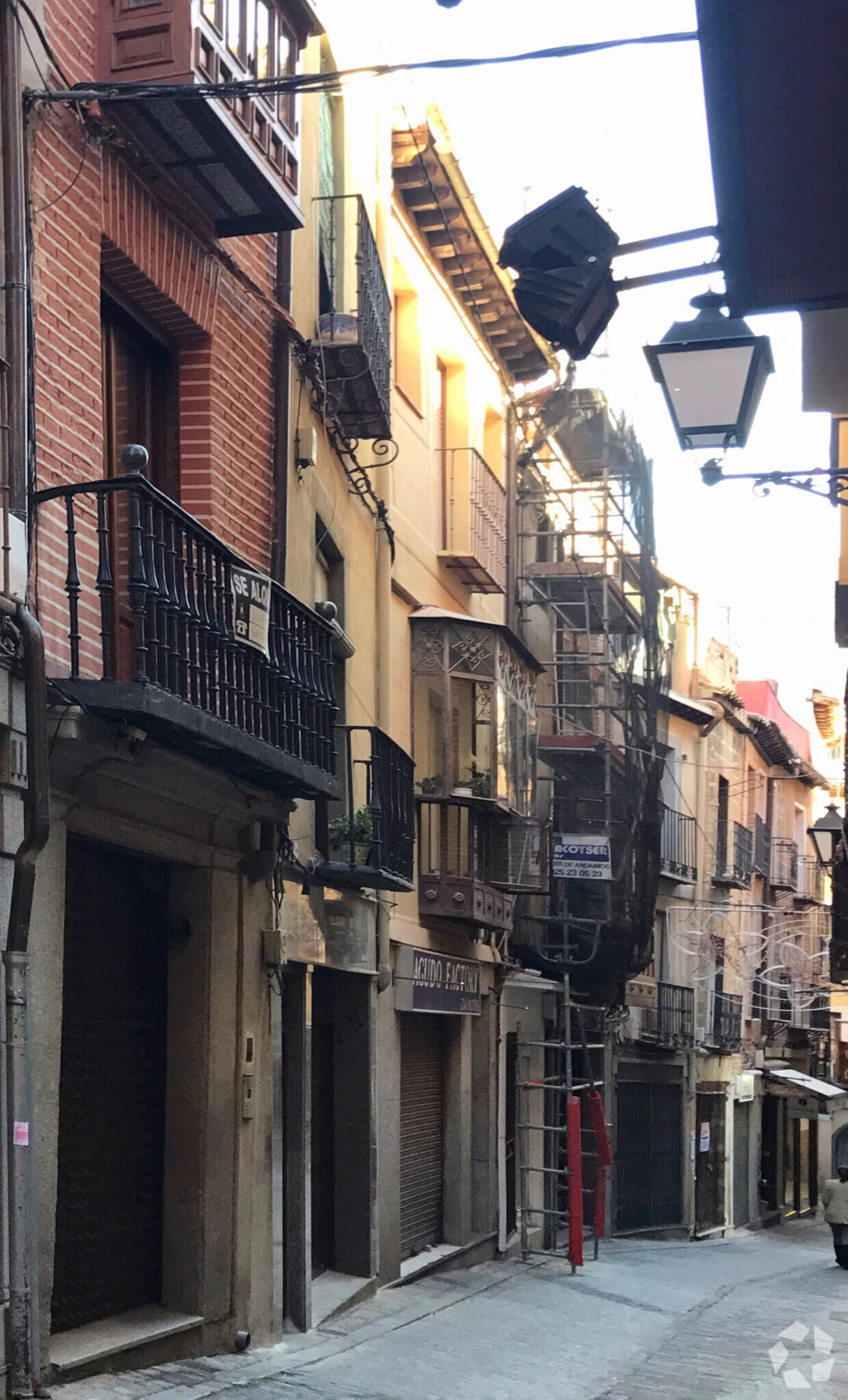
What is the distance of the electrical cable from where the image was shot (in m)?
6.00

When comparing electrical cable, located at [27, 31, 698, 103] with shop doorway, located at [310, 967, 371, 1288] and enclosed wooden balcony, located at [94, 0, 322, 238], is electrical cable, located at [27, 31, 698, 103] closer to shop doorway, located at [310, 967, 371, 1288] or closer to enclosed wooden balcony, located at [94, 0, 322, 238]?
enclosed wooden balcony, located at [94, 0, 322, 238]

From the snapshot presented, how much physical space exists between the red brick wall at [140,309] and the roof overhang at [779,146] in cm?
371

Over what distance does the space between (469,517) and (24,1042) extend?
11.8m

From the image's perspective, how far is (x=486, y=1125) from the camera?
60.0ft

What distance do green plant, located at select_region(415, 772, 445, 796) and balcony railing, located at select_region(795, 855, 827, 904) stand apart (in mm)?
25830

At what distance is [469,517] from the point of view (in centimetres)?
1845

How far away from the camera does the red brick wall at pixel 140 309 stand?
820 cm

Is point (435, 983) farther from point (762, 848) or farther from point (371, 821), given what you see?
point (762, 848)

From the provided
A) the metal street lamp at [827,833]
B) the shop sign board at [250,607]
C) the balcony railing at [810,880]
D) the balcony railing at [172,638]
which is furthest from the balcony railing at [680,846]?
the shop sign board at [250,607]

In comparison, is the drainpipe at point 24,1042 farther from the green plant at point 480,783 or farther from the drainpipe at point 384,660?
the green plant at point 480,783

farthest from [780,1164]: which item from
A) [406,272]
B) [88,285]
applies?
[88,285]

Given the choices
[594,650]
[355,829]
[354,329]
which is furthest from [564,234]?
[594,650]

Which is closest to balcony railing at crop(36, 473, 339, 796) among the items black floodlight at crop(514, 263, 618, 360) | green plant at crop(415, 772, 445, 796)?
black floodlight at crop(514, 263, 618, 360)

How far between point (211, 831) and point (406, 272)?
871cm
